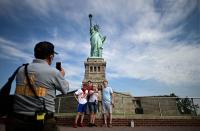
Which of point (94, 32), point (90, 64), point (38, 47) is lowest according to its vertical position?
point (38, 47)

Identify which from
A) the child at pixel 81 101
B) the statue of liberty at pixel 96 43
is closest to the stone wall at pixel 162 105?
the statue of liberty at pixel 96 43

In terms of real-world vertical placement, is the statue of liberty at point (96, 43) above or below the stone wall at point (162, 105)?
above

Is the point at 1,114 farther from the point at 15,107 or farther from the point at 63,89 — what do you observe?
the point at 63,89

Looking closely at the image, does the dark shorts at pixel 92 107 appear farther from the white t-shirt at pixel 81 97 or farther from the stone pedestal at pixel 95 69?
the stone pedestal at pixel 95 69

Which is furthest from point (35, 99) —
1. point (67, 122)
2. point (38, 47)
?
point (67, 122)

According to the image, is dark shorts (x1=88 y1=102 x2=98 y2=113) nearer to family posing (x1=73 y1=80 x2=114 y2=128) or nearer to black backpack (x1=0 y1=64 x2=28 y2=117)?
family posing (x1=73 y1=80 x2=114 y2=128)

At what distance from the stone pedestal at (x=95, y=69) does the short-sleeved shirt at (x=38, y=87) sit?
1273 inches

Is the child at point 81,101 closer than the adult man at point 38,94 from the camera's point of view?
No

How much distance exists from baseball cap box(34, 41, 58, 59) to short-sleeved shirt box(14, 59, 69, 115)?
0.08 metres

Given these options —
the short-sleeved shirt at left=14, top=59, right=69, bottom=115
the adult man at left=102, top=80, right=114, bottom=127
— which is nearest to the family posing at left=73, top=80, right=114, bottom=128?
the adult man at left=102, top=80, right=114, bottom=127

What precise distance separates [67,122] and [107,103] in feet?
7.92

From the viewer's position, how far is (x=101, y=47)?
1400 inches

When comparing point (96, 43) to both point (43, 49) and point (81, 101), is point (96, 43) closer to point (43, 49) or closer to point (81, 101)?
point (81, 101)

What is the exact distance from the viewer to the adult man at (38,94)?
Answer: 7.68ft
